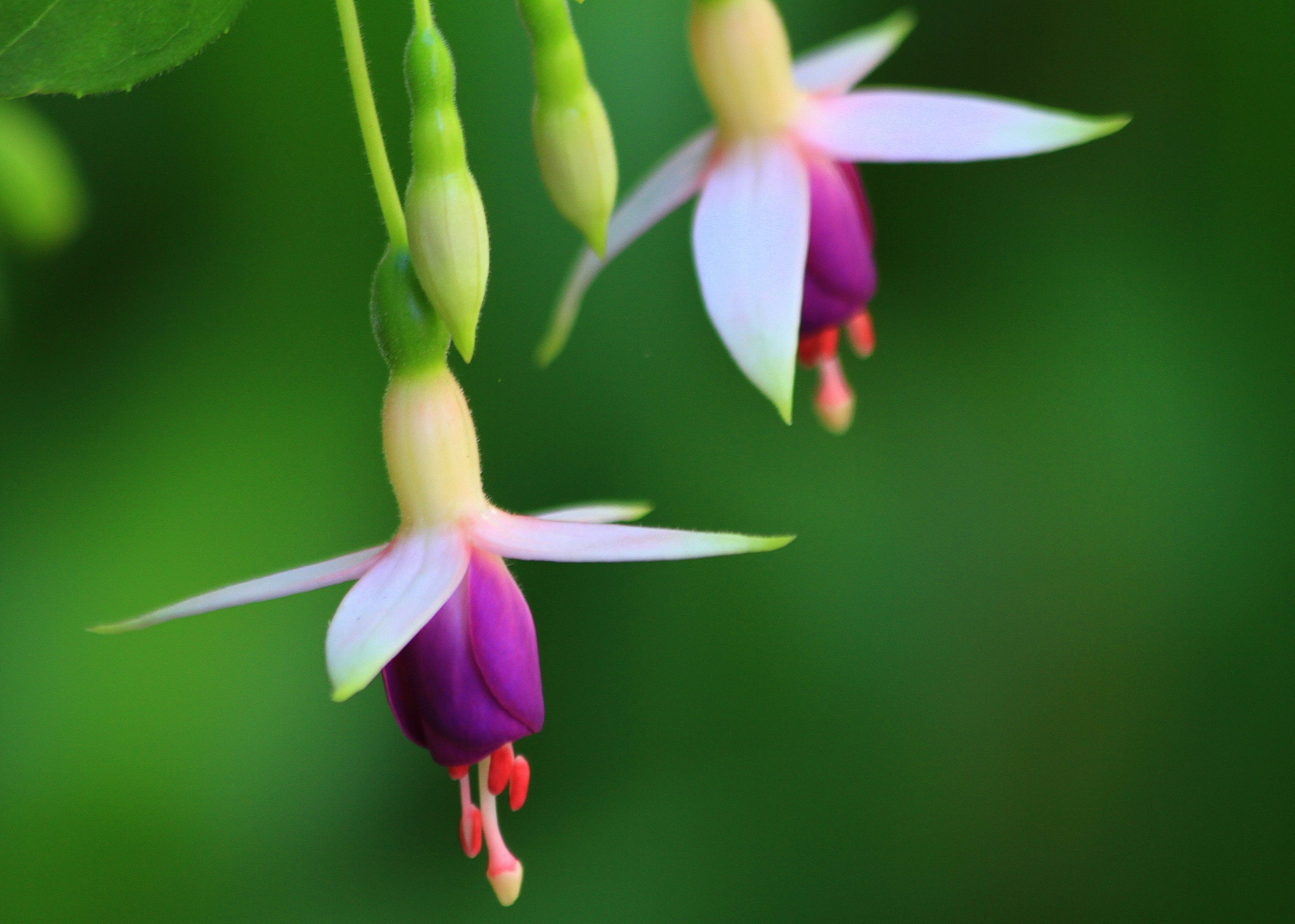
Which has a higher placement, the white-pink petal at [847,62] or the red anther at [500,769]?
the white-pink petal at [847,62]

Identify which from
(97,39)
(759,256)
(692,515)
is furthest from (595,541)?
(692,515)

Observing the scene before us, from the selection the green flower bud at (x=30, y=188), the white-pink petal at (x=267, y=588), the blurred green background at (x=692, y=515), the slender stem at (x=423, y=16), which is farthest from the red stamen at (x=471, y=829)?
the blurred green background at (x=692, y=515)

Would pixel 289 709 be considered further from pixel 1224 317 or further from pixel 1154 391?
pixel 1224 317

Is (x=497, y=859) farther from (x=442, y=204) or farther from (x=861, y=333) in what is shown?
(x=861, y=333)

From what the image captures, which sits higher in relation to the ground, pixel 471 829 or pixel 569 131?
pixel 569 131

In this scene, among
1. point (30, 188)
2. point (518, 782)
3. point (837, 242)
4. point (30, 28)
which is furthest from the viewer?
point (30, 188)

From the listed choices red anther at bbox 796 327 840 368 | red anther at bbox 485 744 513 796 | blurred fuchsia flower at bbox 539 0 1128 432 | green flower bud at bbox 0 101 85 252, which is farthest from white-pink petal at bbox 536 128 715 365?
green flower bud at bbox 0 101 85 252

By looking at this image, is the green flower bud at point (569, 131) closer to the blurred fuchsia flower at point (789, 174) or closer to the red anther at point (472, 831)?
the blurred fuchsia flower at point (789, 174)

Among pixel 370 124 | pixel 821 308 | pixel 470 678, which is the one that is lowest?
pixel 470 678

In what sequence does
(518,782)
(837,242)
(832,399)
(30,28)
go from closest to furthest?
(30,28), (518,782), (837,242), (832,399)
